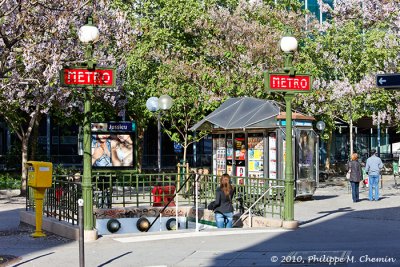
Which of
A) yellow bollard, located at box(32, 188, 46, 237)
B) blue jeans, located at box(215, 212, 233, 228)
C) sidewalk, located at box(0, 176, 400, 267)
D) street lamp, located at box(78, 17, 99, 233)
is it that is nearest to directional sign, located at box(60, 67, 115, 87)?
street lamp, located at box(78, 17, 99, 233)

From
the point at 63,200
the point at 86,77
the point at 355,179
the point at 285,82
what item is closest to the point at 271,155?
the point at 355,179

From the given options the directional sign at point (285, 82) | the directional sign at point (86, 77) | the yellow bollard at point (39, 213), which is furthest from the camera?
the directional sign at point (285, 82)

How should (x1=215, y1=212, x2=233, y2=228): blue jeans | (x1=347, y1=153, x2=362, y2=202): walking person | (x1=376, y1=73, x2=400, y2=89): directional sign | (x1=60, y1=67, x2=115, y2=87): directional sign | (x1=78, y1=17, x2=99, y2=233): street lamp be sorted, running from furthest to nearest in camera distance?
(x1=347, y1=153, x2=362, y2=202): walking person → (x1=215, y1=212, x2=233, y2=228): blue jeans → (x1=78, y1=17, x2=99, y2=233): street lamp → (x1=60, y1=67, x2=115, y2=87): directional sign → (x1=376, y1=73, x2=400, y2=89): directional sign

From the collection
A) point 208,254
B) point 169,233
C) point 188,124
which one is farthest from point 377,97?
point 208,254

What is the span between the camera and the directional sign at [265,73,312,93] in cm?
1659

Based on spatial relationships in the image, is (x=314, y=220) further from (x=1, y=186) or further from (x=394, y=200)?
(x=1, y=186)

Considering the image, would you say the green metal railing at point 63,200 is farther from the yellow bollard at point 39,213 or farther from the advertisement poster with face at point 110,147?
the advertisement poster with face at point 110,147

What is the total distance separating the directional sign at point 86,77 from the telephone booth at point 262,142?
920 centimetres

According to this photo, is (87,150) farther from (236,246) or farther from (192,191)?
(192,191)

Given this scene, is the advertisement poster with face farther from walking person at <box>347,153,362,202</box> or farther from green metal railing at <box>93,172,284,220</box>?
walking person at <box>347,153,362,202</box>

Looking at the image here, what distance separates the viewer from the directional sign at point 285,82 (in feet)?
54.4

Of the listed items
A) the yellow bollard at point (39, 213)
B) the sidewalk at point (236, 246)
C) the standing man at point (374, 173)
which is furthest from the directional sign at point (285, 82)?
the standing man at point (374, 173)

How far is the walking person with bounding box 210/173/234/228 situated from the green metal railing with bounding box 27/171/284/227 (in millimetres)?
599

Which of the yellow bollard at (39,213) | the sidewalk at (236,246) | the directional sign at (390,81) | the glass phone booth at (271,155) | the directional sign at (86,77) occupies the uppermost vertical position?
the directional sign at (86,77)
